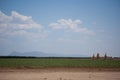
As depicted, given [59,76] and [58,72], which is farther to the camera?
[58,72]

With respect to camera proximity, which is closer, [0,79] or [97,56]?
[0,79]

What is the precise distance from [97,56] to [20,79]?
6804 centimetres

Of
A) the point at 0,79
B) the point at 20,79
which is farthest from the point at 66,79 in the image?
the point at 0,79

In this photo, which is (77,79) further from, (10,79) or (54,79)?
(10,79)

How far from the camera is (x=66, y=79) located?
19172mm

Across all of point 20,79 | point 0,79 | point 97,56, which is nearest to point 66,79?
point 20,79

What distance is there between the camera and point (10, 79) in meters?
19.1

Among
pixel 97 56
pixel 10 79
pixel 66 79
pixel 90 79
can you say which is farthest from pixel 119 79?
pixel 97 56

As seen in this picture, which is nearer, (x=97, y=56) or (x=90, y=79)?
(x=90, y=79)

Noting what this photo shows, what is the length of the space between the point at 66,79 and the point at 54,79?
3.45 feet

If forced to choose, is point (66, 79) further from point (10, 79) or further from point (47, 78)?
point (10, 79)

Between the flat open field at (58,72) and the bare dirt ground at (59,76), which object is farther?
the flat open field at (58,72)

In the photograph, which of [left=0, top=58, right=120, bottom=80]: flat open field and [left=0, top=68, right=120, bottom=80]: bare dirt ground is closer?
[left=0, top=68, right=120, bottom=80]: bare dirt ground

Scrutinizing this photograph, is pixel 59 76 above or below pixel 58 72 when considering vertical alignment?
below
